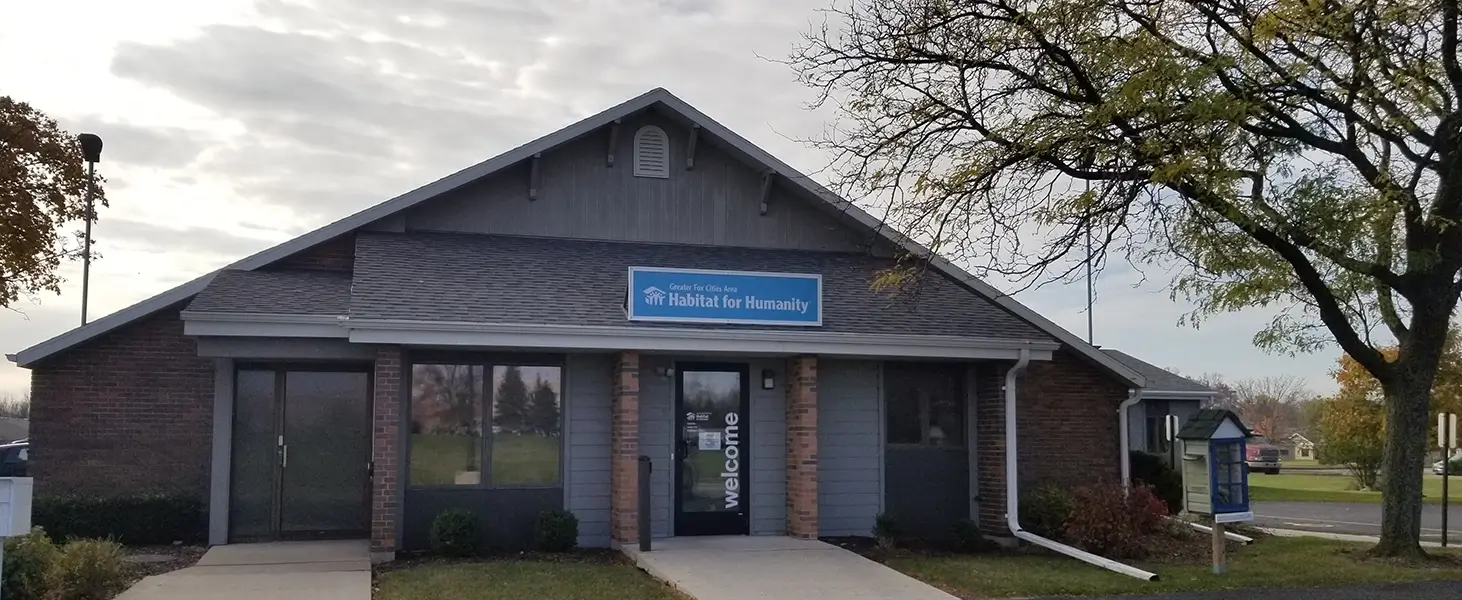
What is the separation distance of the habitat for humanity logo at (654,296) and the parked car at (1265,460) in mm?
42628

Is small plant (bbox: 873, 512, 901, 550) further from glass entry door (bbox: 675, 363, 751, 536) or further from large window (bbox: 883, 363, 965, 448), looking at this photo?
glass entry door (bbox: 675, 363, 751, 536)

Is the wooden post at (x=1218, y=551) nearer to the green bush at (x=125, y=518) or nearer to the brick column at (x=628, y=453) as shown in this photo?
the brick column at (x=628, y=453)

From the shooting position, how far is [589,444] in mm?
14078

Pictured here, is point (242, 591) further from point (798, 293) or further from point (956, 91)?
point (956, 91)

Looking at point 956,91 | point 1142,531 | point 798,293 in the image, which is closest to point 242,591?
point 798,293

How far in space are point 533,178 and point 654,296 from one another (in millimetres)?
2852

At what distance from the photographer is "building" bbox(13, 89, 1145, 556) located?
13.3m

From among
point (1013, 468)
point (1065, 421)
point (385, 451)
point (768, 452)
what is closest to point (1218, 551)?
point (1013, 468)

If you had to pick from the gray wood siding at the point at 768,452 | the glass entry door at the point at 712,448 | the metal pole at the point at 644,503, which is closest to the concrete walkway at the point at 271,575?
the metal pole at the point at 644,503

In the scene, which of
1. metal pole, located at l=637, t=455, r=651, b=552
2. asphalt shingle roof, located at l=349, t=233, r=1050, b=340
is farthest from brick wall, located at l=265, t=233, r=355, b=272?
metal pole, located at l=637, t=455, r=651, b=552

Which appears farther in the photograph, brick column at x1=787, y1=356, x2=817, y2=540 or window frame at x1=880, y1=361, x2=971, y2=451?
window frame at x1=880, y1=361, x2=971, y2=451

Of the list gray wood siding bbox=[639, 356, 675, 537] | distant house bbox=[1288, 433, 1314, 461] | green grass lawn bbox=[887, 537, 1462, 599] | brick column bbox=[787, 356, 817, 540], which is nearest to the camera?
green grass lawn bbox=[887, 537, 1462, 599]

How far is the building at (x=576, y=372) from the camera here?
13273 mm

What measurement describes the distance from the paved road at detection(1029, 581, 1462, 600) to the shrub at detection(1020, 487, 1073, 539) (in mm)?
3092
